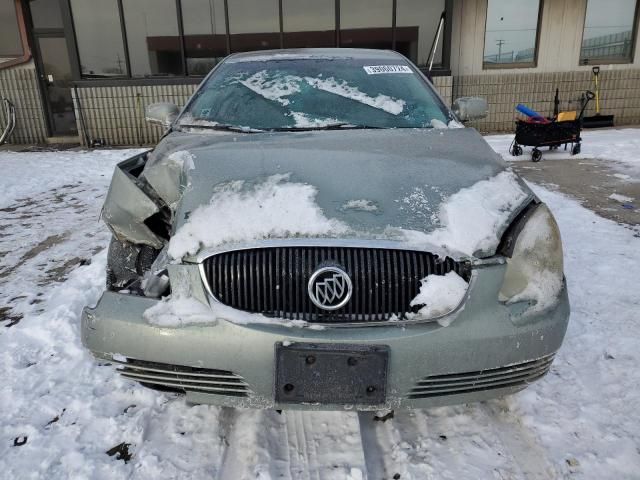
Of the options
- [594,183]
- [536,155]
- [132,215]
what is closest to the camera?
[132,215]

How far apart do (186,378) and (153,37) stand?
9.30 m

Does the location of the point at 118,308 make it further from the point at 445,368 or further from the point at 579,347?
the point at 579,347

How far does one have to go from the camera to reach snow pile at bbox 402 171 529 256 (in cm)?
169

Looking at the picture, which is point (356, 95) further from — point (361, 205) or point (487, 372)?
point (487, 372)

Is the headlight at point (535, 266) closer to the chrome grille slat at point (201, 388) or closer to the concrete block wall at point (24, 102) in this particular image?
the chrome grille slat at point (201, 388)

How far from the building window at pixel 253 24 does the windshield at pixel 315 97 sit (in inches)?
267

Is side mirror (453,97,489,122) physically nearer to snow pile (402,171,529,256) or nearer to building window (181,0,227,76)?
snow pile (402,171,529,256)

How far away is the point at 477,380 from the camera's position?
1649mm

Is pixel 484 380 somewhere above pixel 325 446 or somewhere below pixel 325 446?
above

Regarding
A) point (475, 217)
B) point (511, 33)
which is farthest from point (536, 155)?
point (475, 217)

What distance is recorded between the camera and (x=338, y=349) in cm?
154

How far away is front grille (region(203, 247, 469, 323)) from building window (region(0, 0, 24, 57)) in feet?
35.9

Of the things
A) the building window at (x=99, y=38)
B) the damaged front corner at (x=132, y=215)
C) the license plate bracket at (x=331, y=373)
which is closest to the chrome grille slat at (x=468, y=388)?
the license plate bracket at (x=331, y=373)

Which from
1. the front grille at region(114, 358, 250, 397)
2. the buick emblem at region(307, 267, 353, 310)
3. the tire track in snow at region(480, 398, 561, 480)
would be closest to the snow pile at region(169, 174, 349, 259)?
the buick emblem at region(307, 267, 353, 310)
